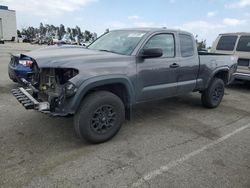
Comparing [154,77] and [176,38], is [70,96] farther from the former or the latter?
[176,38]

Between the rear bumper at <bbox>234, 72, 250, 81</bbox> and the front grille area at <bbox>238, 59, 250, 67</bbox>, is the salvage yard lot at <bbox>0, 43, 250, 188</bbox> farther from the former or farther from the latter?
the front grille area at <bbox>238, 59, 250, 67</bbox>

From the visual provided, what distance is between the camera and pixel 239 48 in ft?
29.1

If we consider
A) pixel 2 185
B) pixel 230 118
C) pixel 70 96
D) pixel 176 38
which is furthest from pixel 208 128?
pixel 2 185

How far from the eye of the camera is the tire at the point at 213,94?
20.5 ft

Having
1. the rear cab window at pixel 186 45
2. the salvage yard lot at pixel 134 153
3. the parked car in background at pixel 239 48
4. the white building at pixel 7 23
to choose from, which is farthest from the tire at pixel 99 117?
the white building at pixel 7 23

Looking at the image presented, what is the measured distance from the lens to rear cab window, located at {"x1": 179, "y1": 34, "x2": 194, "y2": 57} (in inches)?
212

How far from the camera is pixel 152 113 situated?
588 cm

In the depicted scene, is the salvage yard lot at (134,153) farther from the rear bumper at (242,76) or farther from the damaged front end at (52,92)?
the rear bumper at (242,76)

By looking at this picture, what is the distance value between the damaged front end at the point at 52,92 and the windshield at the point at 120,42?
122cm

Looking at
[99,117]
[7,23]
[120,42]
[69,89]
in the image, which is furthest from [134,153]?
[7,23]

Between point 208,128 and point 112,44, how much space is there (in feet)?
8.10

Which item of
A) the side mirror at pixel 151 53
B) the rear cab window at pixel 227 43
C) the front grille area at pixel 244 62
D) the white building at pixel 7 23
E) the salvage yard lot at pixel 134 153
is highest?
the white building at pixel 7 23

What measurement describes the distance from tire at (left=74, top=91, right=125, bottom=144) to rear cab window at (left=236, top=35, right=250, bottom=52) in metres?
6.26

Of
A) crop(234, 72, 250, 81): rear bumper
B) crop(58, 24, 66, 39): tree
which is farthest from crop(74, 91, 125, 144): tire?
crop(58, 24, 66, 39): tree
